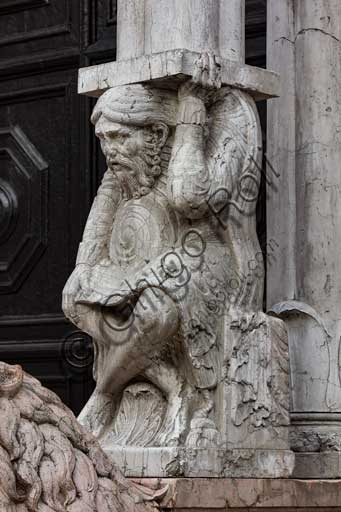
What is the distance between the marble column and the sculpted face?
57 cm

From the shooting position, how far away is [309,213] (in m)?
5.50

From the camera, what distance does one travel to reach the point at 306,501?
5.12 meters

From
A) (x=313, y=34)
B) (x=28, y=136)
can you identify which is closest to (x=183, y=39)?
(x=313, y=34)

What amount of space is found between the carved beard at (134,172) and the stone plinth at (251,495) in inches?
32.4

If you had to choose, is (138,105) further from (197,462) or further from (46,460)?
(46,460)

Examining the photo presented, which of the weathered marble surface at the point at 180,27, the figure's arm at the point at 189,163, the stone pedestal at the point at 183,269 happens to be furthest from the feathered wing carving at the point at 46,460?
the weathered marble surface at the point at 180,27

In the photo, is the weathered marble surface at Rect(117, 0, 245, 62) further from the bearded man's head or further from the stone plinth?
the stone plinth

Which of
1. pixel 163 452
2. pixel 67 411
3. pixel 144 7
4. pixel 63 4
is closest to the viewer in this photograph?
pixel 67 411

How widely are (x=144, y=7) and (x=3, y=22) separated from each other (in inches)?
59.5

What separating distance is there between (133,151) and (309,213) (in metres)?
0.68

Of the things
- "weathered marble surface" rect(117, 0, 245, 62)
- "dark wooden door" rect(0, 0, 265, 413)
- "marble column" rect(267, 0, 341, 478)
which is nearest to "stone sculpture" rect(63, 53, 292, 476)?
"weathered marble surface" rect(117, 0, 245, 62)

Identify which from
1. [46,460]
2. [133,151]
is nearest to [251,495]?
[46,460]

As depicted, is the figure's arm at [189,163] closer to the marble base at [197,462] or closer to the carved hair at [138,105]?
the carved hair at [138,105]

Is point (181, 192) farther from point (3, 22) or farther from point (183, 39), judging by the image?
point (3, 22)
